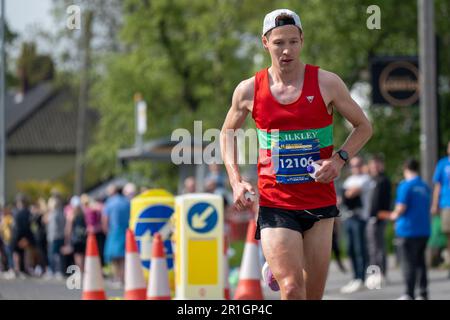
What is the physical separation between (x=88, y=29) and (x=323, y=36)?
19.9 m

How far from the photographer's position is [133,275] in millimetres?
13070

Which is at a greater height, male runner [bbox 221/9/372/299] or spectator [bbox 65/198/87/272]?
male runner [bbox 221/9/372/299]

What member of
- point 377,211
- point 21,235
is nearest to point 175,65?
point 21,235

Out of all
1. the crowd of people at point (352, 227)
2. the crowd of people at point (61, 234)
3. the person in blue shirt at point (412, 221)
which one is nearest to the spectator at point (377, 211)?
the crowd of people at point (352, 227)

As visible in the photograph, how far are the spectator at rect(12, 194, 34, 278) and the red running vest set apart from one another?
64.9 feet

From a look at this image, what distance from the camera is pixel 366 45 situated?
3650cm

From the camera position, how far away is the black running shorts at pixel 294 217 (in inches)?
290

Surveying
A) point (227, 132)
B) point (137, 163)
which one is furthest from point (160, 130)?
point (227, 132)

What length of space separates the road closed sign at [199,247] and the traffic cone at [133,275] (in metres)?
0.64

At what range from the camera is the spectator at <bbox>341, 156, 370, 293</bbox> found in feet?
57.3

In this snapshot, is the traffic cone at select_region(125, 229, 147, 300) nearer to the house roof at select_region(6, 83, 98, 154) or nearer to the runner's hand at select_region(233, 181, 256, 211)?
the runner's hand at select_region(233, 181, 256, 211)

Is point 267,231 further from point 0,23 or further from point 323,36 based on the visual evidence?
point 0,23

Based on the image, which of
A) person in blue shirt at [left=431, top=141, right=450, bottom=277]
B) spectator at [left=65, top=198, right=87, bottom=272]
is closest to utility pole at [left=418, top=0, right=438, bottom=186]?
person in blue shirt at [left=431, top=141, right=450, bottom=277]

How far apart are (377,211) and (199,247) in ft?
14.6
